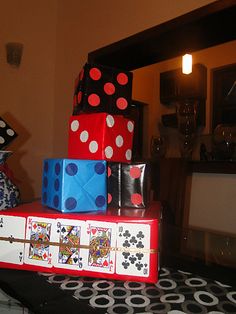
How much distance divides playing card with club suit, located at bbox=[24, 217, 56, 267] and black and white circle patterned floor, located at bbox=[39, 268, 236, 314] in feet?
0.11

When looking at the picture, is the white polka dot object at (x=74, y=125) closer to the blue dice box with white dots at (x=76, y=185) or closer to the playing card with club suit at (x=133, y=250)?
the blue dice box with white dots at (x=76, y=185)

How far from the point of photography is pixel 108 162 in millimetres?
717

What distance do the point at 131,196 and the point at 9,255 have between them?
0.31 m

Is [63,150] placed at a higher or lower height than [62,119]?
lower

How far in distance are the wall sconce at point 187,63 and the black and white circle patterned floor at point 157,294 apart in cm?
71

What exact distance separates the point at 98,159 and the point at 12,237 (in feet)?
0.87

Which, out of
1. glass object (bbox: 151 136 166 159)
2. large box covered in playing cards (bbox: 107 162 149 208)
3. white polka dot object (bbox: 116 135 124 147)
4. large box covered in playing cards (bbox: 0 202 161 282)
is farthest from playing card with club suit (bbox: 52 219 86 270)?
glass object (bbox: 151 136 166 159)

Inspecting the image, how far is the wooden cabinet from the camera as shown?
1.02m

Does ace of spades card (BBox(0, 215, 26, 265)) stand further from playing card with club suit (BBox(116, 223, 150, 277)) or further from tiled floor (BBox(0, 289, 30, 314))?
playing card with club suit (BBox(116, 223, 150, 277))

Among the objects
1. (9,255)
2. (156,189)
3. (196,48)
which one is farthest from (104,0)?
(9,255)

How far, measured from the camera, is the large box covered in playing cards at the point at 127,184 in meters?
0.72

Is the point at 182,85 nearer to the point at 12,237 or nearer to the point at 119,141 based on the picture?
the point at 119,141

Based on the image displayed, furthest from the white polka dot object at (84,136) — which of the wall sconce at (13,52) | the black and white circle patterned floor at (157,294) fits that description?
the wall sconce at (13,52)

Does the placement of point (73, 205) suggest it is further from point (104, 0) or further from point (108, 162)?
point (104, 0)
